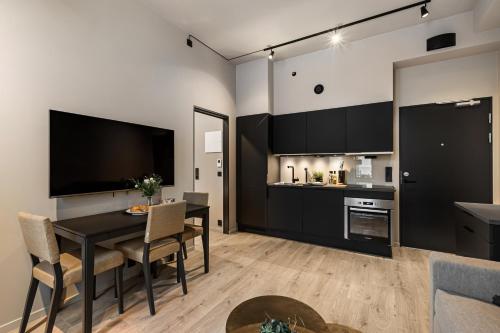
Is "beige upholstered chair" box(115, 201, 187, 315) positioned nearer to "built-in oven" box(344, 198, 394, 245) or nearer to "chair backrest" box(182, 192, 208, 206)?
"chair backrest" box(182, 192, 208, 206)

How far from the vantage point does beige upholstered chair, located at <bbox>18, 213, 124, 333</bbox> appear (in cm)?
153

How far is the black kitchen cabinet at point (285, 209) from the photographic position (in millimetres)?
3684

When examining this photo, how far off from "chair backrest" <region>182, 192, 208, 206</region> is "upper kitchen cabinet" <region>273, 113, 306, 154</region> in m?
1.73

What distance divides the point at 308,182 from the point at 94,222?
317cm

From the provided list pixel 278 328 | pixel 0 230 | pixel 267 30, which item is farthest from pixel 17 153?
pixel 267 30

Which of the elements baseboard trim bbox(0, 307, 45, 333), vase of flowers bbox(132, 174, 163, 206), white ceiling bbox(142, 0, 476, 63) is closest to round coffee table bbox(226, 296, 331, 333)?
vase of flowers bbox(132, 174, 163, 206)

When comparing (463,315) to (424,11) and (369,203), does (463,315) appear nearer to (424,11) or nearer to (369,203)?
(369,203)

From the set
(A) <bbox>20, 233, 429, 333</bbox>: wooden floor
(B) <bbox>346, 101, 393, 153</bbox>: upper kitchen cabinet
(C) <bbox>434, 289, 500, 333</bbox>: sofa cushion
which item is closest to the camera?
(C) <bbox>434, 289, 500, 333</bbox>: sofa cushion

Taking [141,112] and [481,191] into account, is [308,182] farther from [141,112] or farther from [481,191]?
[141,112]

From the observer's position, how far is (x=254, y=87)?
4238 mm

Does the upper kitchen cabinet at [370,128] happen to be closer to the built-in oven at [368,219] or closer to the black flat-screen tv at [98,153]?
the built-in oven at [368,219]

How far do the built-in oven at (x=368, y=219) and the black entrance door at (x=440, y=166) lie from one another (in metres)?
0.64

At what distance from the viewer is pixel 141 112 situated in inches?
107

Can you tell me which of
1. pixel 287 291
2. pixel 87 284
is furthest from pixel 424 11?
pixel 87 284
